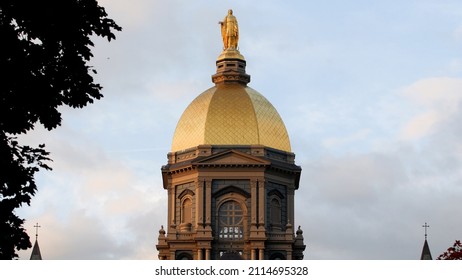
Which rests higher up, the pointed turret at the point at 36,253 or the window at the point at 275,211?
the window at the point at 275,211

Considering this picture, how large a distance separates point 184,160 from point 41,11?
288ft

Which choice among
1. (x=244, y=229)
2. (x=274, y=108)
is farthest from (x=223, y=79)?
(x=244, y=229)

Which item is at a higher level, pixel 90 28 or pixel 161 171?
pixel 161 171

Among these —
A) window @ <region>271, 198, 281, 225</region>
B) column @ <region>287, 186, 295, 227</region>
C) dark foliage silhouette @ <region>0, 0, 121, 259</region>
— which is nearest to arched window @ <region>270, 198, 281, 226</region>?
window @ <region>271, 198, 281, 225</region>

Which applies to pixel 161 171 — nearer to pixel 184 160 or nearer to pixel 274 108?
pixel 184 160

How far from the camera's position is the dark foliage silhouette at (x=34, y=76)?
3981cm

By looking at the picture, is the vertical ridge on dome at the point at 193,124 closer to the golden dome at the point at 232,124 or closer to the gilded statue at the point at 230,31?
the golden dome at the point at 232,124

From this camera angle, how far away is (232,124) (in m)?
128

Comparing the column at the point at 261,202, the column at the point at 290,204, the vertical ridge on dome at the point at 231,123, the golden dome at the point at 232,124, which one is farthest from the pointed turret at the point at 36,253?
the column at the point at 290,204

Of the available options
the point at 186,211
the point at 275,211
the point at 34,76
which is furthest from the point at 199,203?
the point at 34,76

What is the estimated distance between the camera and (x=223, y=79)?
131 meters

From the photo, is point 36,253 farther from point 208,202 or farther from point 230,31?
point 230,31

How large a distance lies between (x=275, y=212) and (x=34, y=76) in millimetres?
88295

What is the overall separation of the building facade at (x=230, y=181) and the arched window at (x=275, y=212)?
77 millimetres
